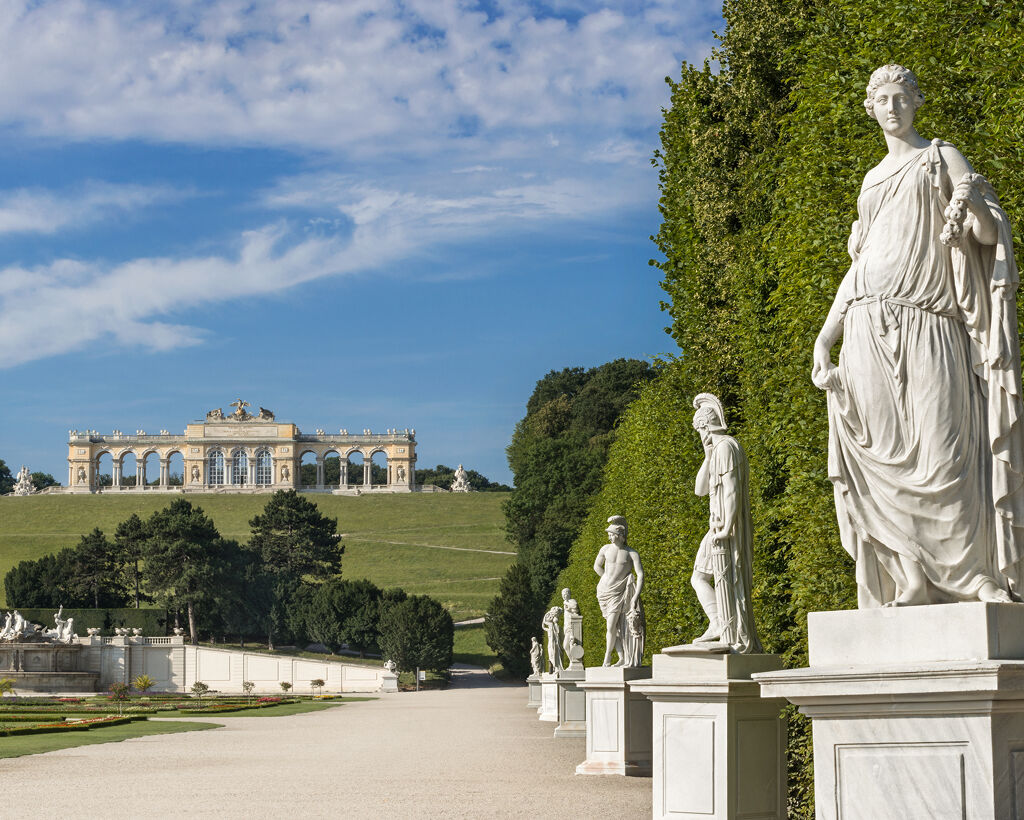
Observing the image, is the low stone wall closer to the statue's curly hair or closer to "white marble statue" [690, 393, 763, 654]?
"white marble statue" [690, 393, 763, 654]

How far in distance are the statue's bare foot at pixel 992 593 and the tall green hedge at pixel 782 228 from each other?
13.5ft

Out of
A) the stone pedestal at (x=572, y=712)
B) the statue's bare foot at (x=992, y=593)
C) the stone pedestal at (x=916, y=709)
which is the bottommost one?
the stone pedestal at (x=572, y=712)

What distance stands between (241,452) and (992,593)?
128709mm

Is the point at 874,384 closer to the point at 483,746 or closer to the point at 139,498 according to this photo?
the point at 483,746

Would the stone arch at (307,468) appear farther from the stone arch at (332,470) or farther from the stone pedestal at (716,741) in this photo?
the stone pedestal at (716,741)

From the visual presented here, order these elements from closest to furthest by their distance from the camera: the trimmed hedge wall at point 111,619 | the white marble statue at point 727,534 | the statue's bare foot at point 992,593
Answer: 1. the statue's bare foot at point 992,593
2. the white marble statue at point 727,534
3. the trimmed hedge wall at point 111,619

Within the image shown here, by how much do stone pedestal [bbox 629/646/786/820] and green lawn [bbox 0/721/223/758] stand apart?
539 inches

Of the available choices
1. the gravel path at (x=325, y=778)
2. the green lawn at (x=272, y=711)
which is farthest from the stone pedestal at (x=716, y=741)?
the green lawn at (x=272, y=711)

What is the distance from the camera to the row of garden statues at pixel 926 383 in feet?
15.5

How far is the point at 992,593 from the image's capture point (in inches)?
183

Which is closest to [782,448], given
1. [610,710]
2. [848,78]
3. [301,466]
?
[848,78]

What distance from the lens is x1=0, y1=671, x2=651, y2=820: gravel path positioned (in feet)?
39.2

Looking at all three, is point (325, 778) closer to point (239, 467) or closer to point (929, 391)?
point (929, 391)

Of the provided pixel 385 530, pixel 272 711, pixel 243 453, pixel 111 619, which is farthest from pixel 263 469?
pixel 272 711
